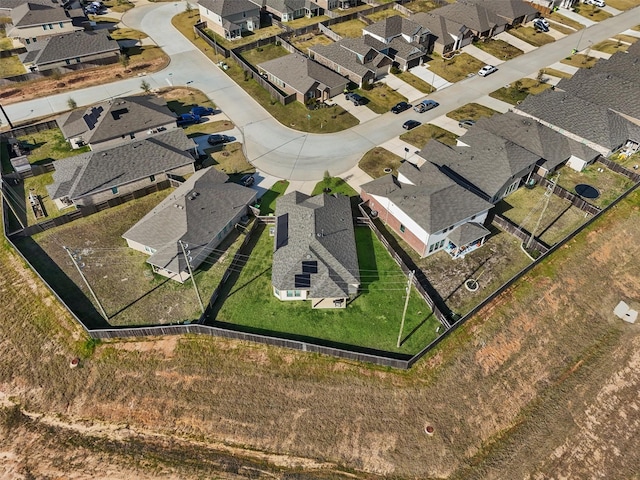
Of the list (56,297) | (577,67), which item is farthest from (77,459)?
(577,67)

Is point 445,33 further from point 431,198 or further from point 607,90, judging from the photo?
point 431,198

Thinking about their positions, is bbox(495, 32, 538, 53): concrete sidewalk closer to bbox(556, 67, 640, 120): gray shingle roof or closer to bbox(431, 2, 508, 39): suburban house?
bbox(431, 2, 508, 39): suburban house

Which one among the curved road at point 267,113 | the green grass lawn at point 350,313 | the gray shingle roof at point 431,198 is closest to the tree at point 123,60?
the curved road at point 267,113

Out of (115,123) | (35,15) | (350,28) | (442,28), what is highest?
(442,28)

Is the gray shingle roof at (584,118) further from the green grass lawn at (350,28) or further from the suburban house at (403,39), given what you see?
the green grass lawn at (350,28)

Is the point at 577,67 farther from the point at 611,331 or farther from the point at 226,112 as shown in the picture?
the point at 226,112

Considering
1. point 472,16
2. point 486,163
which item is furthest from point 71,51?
point 472,16
